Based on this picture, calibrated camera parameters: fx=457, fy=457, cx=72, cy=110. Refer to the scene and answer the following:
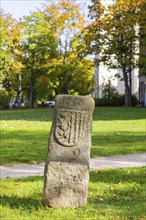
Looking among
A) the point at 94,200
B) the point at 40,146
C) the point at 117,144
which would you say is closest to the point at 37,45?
the point at 117,144

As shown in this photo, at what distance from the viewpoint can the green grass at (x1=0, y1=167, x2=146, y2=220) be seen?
5555 millimetres

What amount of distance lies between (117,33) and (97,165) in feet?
107

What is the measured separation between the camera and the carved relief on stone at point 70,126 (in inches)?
231

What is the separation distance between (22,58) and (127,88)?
1432 cm

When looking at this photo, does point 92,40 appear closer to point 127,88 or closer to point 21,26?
point 127,88

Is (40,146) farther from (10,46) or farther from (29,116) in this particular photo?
(10,46)

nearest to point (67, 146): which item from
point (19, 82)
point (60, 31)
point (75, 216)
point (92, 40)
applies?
point (75, 216)

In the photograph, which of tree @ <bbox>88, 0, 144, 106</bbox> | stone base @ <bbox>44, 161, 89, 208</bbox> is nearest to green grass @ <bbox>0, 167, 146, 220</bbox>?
stone base @ <bbox>44, 161, 89, 208</bbox>

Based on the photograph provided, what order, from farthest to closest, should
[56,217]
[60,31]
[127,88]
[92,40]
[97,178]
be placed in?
[60,31]
[127,88]
[92,40]
[97,178]
[56,217]

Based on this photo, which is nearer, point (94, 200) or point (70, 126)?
point (70, 126)

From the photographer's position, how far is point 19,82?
58812 millimetres

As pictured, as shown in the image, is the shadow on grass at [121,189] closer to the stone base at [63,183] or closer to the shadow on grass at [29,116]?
the stone base at [63,183]

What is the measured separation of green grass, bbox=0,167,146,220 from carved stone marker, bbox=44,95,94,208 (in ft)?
0.75

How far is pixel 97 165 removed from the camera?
387 inches
